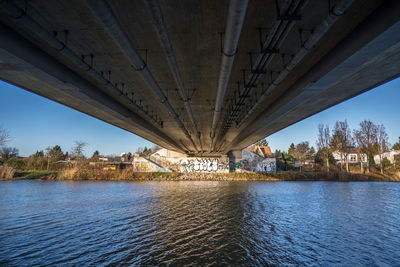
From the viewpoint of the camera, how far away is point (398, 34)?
564cm

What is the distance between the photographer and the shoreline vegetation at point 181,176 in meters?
40.5

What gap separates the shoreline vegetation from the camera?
40500 millimetres

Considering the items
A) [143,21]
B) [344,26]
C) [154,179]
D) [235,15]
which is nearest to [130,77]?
[143,21]

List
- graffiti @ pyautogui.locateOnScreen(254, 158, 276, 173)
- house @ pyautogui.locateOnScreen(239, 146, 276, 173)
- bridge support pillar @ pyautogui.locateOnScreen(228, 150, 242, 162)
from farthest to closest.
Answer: bridge support pillar @ pyautogui.locateOnScreen(228, 150, 242, 162) → house @ pyautogui.locateOnScreen(239, 146, 276, 173) → graffiti @ pyautogui.locateOnScreen(254, 158, 276, 173)

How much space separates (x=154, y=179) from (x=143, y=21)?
39.8m

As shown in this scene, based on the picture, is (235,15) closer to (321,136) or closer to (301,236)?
(301,236)

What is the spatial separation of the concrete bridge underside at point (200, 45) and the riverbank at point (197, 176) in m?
33.6

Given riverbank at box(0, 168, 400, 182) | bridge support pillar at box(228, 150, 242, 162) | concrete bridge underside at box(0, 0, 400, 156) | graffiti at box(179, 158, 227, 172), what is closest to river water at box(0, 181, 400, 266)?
concrete bridge underside at box(0, 0, 400, 156)

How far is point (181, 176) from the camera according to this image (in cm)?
4478

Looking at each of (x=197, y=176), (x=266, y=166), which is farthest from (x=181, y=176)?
(x=266, y=166)

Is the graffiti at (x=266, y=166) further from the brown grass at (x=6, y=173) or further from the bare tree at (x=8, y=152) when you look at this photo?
the bare tree at (x=8, y=152)

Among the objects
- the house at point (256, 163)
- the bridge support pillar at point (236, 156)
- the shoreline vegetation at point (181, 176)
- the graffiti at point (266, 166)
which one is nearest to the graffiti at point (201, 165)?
the shoreline vegetation at point (181, 176)

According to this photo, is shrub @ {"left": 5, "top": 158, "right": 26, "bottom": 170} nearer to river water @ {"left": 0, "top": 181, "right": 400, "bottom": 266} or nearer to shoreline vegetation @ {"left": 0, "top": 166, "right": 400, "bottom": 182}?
→ shoreline vegetation @ {"left": 0, "top": 166, "right": 400, "bottom": 182}

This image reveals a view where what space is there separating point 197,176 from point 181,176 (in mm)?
3574
